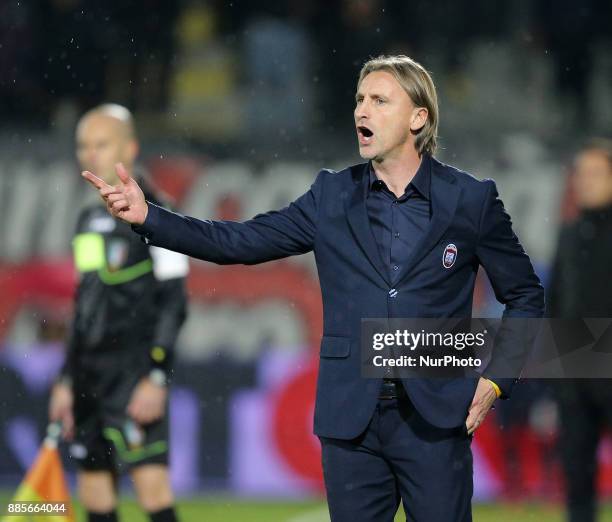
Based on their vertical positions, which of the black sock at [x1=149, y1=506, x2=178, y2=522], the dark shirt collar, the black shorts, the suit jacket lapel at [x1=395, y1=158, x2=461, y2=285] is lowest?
the black sock at [x1=149, y1=506, x2=178, y2=522]

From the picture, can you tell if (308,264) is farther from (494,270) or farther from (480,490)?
(494,270)

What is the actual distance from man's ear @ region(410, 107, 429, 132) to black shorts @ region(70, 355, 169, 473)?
1836mm

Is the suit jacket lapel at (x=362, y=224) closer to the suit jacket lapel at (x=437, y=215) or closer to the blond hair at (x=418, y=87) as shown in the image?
the suit jacket lapel at (x=437, y=215)

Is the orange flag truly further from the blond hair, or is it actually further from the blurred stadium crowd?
the blond hair

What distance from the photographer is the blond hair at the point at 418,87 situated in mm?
3088

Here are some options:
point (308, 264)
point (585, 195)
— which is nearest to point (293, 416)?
point (308, 264)

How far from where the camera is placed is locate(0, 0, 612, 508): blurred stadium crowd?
21.4ft

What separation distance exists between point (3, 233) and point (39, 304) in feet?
1.41

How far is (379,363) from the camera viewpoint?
118 inches

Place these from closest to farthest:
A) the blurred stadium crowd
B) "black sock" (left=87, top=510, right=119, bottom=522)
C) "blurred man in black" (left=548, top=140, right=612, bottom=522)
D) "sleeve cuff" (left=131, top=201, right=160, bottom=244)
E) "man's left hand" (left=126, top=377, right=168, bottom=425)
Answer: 1. "sleeve cuff" (left=131, top=201, right=160, bottom=244)
2. "man's left hand" (left=126, top=377, right=168, bottom=425)
3. "black sock" (left=87, top=510, right=119, bottom=522)
4. "blurred man in black" (left=548, top=140, right=612, bottom=522)
5. the blurred stadium crowd

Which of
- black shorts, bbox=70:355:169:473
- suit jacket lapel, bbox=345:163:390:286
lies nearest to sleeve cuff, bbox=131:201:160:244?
suit jacket lapel, bbox=345:163:390:286

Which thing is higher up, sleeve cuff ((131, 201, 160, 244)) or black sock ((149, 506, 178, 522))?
sleeve cuff ((131, 201, 160, 244))

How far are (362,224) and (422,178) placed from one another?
0.19 metres

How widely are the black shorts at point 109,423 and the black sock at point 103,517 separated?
0.50ft
